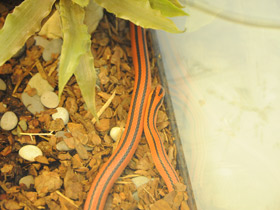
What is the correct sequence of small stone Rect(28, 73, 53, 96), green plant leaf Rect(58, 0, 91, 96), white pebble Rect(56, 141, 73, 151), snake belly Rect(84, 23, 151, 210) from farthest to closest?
small stone Rect(28, 73, 53, 96) < white pebble Rect(56, 141, 73, 151) < snake belly Rect(84, 23, 151, 210) < green plant leaf Rect(58, 0, 91, 96)

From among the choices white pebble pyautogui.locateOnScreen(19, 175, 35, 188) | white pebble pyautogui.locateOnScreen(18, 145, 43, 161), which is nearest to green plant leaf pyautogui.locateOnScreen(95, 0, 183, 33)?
white pebble pyautogui.locateOnScreen(18, 145, 43, 161)

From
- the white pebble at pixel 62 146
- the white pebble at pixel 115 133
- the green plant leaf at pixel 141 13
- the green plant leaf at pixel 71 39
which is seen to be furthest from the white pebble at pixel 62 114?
the green plant leaf at pixel 141 13

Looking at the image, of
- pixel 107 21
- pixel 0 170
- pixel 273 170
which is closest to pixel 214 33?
pixel 107 21

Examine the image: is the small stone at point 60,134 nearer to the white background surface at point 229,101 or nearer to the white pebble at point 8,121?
the white pebble at point 8,121

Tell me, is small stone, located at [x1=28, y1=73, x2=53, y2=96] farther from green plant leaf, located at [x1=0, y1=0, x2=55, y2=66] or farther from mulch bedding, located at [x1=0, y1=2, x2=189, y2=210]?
green plant leaf, located at [x1=0, y1=0, x2=55, y2=66]

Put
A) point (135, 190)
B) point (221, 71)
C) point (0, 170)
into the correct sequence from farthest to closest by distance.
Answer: point (221, 71)
point (135, 190)
point (0, 170)

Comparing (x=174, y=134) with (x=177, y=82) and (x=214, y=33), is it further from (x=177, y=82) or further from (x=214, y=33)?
(x=214, y=33)
